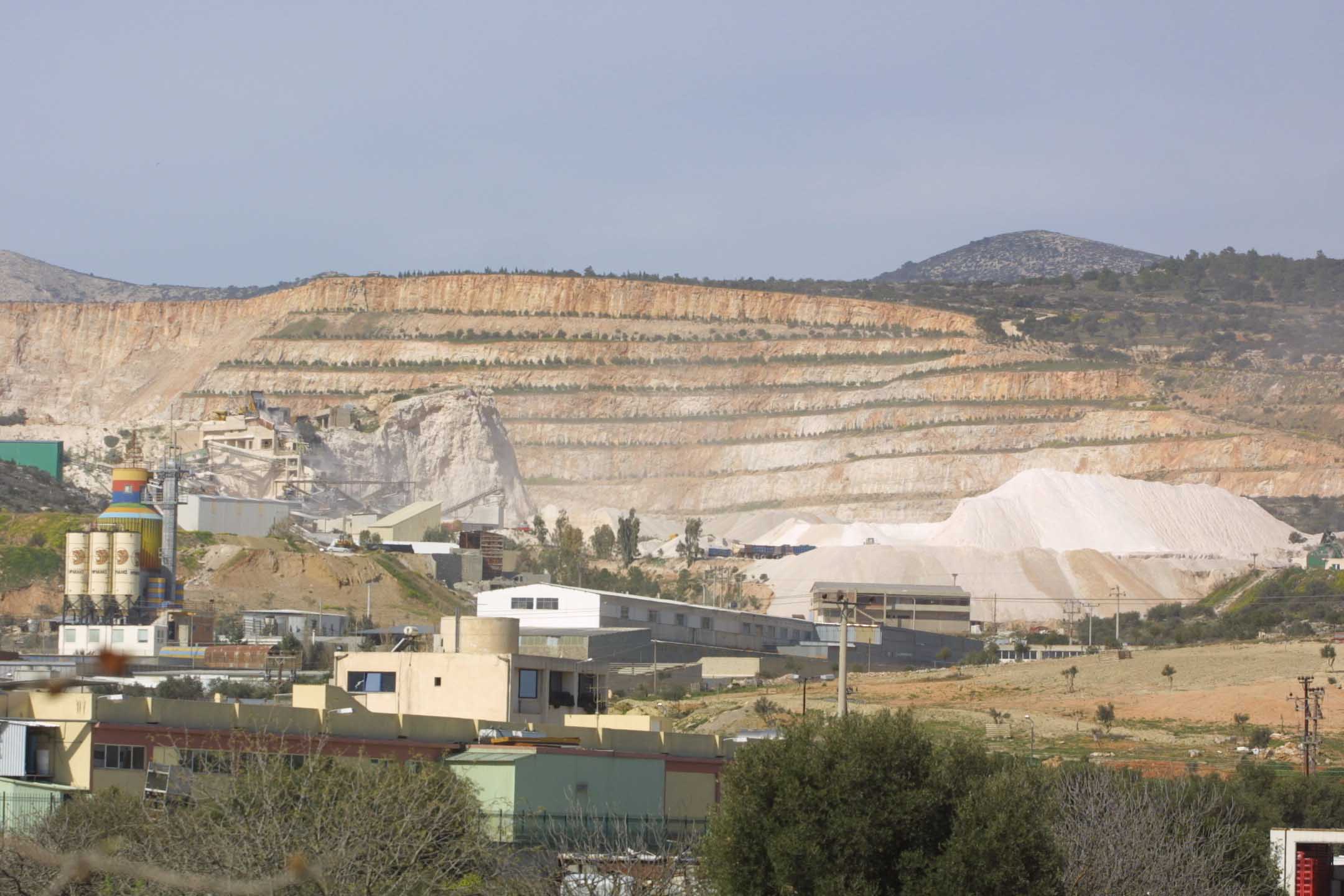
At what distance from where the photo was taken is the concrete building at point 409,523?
338 feet

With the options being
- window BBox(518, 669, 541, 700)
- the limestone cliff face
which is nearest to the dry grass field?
window BBox(518, 669, 541, 700)

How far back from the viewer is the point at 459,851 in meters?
21.0

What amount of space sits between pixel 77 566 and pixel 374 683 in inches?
1312

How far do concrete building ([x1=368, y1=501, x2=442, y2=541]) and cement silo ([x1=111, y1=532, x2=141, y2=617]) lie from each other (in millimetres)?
32077

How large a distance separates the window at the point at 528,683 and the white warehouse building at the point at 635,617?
3293 centimetres

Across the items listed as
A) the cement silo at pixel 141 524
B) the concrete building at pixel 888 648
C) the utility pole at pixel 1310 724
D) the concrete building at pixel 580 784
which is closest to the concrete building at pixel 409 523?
the concrete building at pixel 888 648

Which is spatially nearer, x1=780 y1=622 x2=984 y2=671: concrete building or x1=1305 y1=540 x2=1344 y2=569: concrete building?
x1=780 y1=622 x2=984 y2=671: concrete building

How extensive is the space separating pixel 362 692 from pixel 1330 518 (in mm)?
101237

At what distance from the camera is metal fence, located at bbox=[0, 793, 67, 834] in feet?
70.8

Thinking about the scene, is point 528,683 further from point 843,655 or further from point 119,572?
point 119,572

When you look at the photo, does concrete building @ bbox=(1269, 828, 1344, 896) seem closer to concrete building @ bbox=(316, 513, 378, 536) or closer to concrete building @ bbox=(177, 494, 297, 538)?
concrete building @ bbox=(177, 494, 297, 538)

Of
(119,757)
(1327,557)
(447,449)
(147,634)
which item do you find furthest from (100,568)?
(447,449)

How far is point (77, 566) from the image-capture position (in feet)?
225

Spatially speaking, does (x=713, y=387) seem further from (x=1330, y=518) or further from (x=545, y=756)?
(x=545, y=756)
